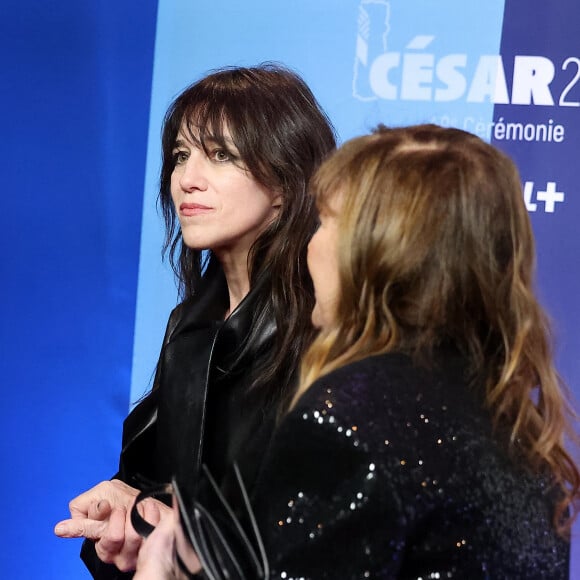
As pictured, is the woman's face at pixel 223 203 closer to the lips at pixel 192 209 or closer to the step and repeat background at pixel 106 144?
the lips at pixel 192 209

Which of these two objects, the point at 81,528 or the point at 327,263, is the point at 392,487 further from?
the point at 81,528

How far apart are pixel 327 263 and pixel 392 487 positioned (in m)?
0.28

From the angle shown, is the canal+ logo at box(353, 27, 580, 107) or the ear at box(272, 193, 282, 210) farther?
the canal+ logo at box(353, 27, 580, 107)

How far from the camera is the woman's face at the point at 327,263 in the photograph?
1.06 metres

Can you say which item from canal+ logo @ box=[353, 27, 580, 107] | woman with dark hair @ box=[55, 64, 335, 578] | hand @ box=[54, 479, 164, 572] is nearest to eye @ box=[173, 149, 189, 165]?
woman with dark hair @ box=[55, 64, 335, 578]

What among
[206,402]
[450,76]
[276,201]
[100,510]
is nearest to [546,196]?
[450,76]

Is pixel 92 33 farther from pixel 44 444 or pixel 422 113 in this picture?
pixel 44 444

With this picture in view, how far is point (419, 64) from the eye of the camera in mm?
2283

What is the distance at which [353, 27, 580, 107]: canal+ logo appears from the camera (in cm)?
223

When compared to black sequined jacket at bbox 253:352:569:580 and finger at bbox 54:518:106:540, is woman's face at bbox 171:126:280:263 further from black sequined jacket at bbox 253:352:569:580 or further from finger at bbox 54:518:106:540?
black sequined jacket at bbox 253:352:569:580

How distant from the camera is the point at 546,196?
7.35 feet

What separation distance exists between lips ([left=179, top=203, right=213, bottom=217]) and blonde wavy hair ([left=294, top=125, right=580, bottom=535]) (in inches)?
24.4

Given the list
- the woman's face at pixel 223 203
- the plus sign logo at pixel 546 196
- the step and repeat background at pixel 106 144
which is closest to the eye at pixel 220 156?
the woman's face at pixel 223 203

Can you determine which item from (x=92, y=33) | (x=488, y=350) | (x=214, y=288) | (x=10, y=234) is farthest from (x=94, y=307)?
(x=488, y=350)
